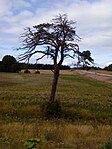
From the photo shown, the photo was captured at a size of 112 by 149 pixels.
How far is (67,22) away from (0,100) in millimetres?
7810

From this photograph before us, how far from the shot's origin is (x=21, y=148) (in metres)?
9.49

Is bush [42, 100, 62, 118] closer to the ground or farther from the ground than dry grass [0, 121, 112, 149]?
closer to the ground

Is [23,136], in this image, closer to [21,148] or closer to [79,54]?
[21,148]

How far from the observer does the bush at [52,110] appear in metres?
24.2

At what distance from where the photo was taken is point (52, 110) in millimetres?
24359

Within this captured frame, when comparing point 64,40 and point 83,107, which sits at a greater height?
point 64,40

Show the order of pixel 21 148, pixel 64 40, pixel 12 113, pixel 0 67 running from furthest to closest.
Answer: pixel 0 67 < pixel 64 40 < pixel 12 113 < pixel 21 148

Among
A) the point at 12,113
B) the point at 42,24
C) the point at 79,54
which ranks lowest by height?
the point at 12,113

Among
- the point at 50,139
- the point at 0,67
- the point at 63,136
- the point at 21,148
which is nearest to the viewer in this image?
the point at 21,148

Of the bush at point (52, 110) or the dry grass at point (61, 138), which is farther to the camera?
the bush at point (52, 110)

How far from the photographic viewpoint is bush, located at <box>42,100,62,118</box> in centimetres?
2423

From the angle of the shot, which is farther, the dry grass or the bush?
the bush

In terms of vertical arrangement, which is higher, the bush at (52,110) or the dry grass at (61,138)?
the dry grass at (61,138)

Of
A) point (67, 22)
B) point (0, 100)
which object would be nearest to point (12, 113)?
point (0, 100)
